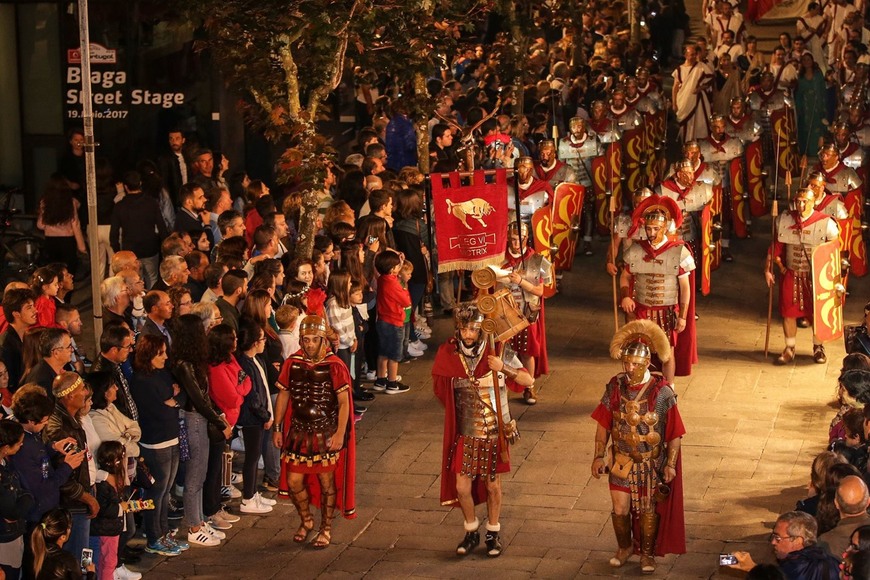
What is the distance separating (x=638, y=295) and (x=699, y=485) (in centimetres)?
240

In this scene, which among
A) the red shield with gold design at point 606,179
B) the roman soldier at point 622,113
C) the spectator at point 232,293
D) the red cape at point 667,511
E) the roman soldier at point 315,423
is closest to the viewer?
the red cape at point 667,511

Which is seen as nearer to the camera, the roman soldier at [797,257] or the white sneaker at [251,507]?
the white sneaker at [251,507]

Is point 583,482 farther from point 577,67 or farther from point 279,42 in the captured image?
point 577,67

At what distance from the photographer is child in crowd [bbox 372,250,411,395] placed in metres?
A: 13.4

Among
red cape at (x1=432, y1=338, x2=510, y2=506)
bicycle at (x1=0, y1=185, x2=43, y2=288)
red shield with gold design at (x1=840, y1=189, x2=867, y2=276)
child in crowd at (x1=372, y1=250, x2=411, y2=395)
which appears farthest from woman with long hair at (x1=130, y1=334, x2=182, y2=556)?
red shield with gold design at (x1=840, y1=189, x2=867, y2=276)

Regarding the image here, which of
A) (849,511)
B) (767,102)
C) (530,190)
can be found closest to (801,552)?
(849,511)

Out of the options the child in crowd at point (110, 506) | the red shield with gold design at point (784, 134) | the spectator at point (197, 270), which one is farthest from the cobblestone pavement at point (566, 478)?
the red shield with gold design at point (784, 134)

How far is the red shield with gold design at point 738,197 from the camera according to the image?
18.0 meters

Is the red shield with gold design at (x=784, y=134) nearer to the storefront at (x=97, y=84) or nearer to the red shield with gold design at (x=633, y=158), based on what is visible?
the red shield with gold design at (x=633, y=158)

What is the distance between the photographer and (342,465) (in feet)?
34.1

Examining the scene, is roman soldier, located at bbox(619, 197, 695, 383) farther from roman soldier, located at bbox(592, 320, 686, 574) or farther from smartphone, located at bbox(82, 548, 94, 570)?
smartphone, located at bbox(82, 548, 94, 570)

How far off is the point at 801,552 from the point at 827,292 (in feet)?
22.6

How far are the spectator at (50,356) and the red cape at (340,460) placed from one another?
1.40m

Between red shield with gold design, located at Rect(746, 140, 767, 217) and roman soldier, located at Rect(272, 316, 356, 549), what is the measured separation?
9.25 metres
